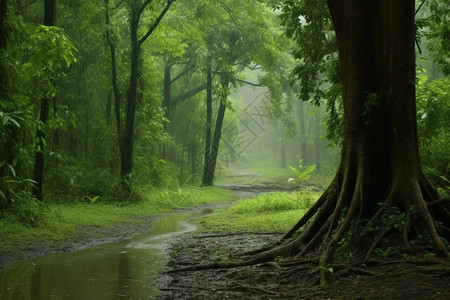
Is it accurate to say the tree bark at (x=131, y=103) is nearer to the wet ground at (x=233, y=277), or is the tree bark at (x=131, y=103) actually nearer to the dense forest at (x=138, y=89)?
the dense forest at (x=138, y=89)

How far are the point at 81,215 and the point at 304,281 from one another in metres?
9.05

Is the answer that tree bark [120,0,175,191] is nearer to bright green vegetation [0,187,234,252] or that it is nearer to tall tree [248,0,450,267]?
bright green vegetation [0,187,234,252]

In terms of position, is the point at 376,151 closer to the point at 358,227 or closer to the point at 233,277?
the point at 358,227

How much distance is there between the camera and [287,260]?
6.40m

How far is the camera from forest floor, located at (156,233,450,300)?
446cm

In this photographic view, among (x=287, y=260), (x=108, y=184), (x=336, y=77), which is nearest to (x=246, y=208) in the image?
(x=108, y=184)

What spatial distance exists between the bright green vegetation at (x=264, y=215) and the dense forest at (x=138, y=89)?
1657mm

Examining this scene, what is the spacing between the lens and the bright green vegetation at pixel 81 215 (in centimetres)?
957

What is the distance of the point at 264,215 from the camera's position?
14.2 meters

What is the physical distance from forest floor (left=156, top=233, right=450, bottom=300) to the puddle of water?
378 millimetres

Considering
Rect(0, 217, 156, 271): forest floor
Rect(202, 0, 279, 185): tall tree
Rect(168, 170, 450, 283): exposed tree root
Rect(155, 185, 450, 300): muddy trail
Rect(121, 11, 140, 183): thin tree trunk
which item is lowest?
Rect(0, 217, 156, 271): forest floor

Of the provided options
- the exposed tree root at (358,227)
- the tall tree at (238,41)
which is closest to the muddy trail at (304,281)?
the exposed tree root at (358,227)

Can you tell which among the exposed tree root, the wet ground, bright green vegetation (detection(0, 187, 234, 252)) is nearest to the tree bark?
bright green vegetation (detection(0, 187, 234, 252))

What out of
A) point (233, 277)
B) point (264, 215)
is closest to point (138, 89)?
point (264, 215)
